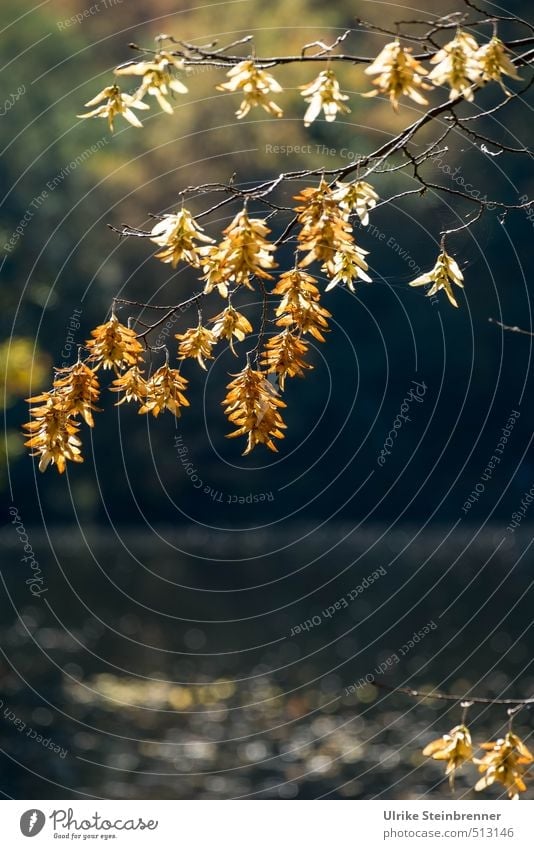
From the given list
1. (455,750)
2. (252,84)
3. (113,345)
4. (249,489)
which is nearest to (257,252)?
A: (252,84)

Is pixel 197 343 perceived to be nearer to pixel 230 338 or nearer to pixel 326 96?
pixel 230 338

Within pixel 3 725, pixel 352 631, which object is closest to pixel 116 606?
pixel 352 631

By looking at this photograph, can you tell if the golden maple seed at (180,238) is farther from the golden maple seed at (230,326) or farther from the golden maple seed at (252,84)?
the golden maple seed at (230,326)

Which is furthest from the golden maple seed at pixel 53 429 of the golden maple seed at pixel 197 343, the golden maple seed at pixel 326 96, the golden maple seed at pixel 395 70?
the golden maple seed at pixel 395 70

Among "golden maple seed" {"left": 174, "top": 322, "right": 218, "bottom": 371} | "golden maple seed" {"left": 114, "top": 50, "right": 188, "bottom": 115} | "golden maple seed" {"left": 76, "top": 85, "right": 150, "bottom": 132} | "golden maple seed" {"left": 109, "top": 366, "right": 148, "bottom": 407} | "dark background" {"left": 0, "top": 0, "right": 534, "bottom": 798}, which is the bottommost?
"golden maple seed" {"left": 109, "top": 366, "right": 148, "bottom": 407}

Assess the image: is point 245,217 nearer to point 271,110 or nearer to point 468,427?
point 271,110

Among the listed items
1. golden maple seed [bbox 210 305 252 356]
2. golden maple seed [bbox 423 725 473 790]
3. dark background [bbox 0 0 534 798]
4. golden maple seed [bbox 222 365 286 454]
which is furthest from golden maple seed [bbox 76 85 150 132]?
dark background [bbox 0 0 534 798]

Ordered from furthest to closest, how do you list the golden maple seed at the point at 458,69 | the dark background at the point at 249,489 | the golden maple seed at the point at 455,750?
the dark background at the point at 249,489 → the golden maple seed at the point at 455,750 → the golden maple seed at the point at 458,69

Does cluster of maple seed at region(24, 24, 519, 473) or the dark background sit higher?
the dark background

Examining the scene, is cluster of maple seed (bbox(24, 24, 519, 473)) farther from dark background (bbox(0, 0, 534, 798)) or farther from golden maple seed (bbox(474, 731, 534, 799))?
dark background (bbox(0, 0, 534, 798))

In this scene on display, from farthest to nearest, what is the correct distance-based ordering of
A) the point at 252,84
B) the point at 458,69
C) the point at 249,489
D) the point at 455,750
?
the point at 249,489
the point at 455,750
the point at 252,84
the point at 458,69

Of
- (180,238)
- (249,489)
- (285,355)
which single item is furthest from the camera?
(249,489)
